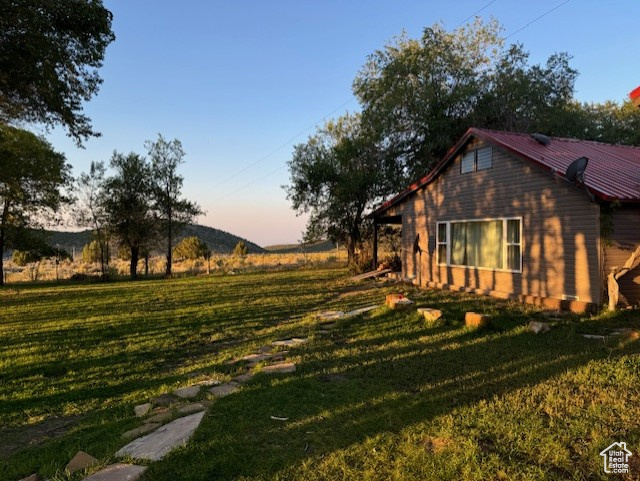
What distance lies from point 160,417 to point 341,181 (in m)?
18.1

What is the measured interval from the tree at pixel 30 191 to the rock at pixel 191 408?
21.1m

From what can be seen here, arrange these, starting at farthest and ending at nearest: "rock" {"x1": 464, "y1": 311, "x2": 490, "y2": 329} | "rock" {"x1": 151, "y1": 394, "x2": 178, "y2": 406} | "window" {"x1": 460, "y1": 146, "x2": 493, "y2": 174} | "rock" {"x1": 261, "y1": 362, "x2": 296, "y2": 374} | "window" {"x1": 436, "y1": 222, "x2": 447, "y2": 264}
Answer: "window" {"x1": 436, "y1": 222, "x2": 447, "y2": 264}
"window" {"x1": 460, "y1": 146, "x2": 493, "y2": 174}
"rock" {"x1": 464, "y1": 311, "x2": 490, "y2": 329}
"rock" {"x1": 261, "y1": 362, "x2": 296, "y2": 374}
"rock" {"x1": 151, "y1": 394, "x2": 178, "y2": 406}

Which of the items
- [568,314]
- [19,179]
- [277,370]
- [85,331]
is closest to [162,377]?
[277,370]

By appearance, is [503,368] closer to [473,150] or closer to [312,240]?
[473,150]

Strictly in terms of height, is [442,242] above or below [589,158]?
below

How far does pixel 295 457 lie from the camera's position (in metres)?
3.17

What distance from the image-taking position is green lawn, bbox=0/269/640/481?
307cm

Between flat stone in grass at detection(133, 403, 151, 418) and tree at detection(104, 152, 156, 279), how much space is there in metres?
24.8

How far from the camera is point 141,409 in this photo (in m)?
4.38

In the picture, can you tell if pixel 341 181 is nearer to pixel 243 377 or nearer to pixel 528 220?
pixel 528 220

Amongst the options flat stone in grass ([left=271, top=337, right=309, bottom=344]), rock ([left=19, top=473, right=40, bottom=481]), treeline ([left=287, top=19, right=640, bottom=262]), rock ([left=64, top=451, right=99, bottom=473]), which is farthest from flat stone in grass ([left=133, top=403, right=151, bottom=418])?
treeline ([left=287, top=19, right=640, bottom=262])

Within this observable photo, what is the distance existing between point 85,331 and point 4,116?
658 centimetres

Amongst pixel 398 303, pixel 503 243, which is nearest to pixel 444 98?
pixel 503 243

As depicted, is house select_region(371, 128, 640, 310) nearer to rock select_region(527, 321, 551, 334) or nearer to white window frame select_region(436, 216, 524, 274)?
white window frame select_region(436, 216, 524, 274)
